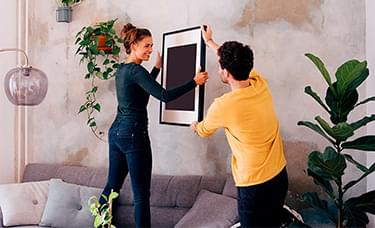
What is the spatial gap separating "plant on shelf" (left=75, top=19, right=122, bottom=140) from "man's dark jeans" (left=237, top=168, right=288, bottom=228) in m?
2.06

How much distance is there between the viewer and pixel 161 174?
427cm

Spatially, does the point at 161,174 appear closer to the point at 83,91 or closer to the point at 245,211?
the point at 83,91

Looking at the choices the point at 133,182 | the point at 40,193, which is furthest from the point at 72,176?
the point at 133,182

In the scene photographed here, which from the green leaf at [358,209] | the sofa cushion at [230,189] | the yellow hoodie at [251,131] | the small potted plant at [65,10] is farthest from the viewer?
the small potted plant at [65,10]

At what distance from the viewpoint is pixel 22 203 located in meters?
3.91

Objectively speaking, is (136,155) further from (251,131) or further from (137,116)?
(251,131)

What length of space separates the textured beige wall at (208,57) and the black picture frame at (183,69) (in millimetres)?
567

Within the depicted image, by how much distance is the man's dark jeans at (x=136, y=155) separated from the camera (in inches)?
134

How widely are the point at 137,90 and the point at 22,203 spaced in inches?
53.9

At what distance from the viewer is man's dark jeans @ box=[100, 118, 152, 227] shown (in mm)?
3396

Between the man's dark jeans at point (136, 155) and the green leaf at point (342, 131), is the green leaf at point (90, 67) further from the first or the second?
the green leaf at point (342, 131)

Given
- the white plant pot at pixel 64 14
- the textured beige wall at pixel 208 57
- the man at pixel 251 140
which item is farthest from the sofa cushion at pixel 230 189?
the white plant pot at pixel 64 14

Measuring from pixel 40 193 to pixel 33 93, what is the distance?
98cm

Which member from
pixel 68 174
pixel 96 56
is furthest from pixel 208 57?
pixel 68 174
